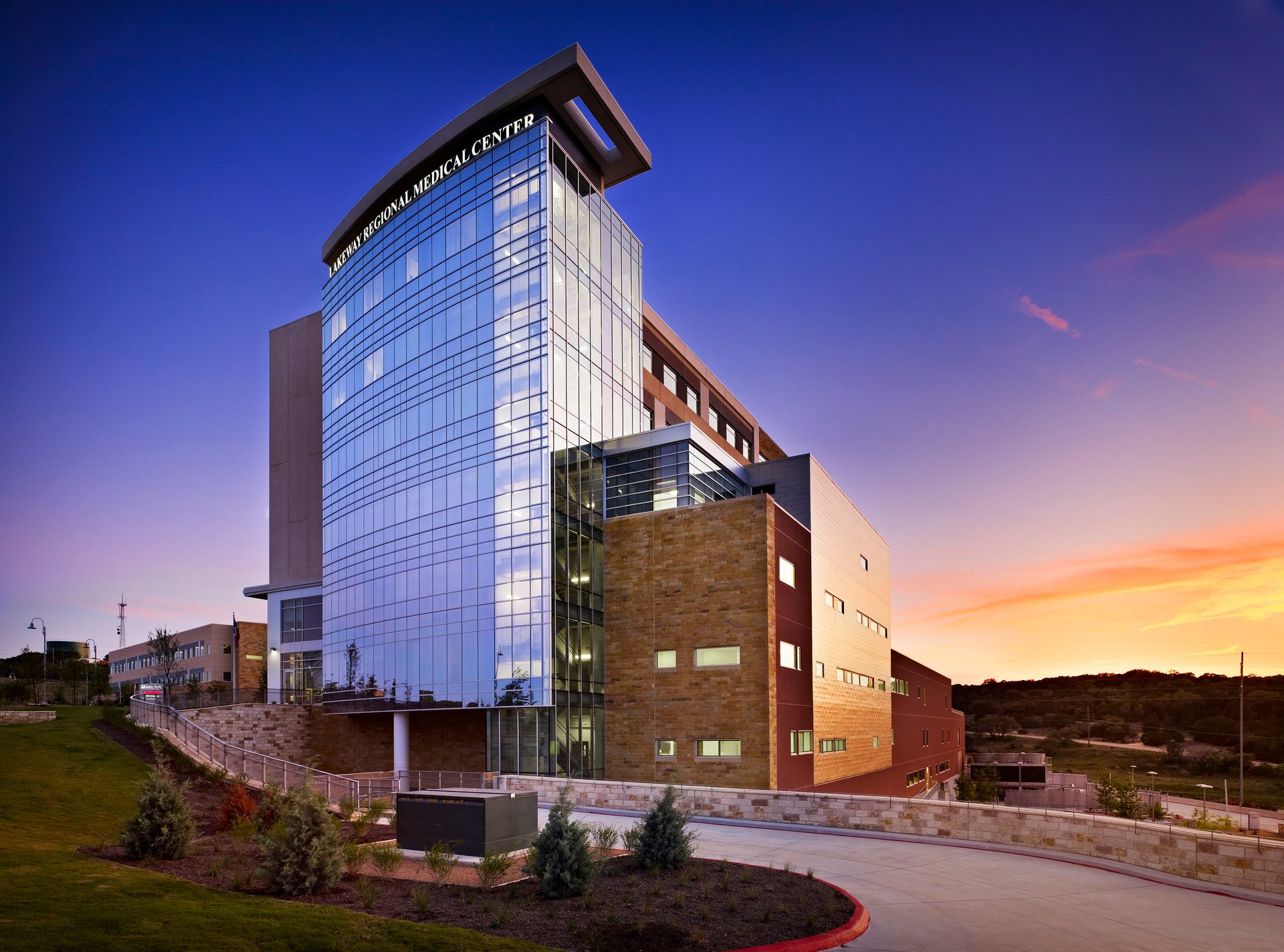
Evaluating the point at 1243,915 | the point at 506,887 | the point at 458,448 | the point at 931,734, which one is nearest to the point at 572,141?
the point at 458,448

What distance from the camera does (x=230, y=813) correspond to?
18.9m

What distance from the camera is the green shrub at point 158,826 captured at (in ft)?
50.0

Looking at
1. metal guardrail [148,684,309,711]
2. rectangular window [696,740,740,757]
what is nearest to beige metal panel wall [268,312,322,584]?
metal guardrail [148,684,309,711]

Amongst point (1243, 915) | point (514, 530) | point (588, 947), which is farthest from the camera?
point (514, 530)

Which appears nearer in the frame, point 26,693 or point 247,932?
point 247,932

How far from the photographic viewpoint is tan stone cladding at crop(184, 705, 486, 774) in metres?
42.7

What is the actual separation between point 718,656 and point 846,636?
52.9 feet

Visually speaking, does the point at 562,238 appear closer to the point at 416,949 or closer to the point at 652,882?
the point at 652,882

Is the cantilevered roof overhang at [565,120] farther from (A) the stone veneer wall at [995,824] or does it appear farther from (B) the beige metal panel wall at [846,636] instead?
(A) the stone veneer wall at [995,824]

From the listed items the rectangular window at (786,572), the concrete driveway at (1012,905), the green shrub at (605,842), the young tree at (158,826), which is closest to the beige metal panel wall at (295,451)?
the rectangular window at (786,572)

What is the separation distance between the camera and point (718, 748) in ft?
118

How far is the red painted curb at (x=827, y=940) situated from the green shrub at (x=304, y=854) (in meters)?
6.56

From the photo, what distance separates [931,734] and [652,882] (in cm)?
7676

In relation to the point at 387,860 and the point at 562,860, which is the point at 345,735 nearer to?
the point at 387,860
